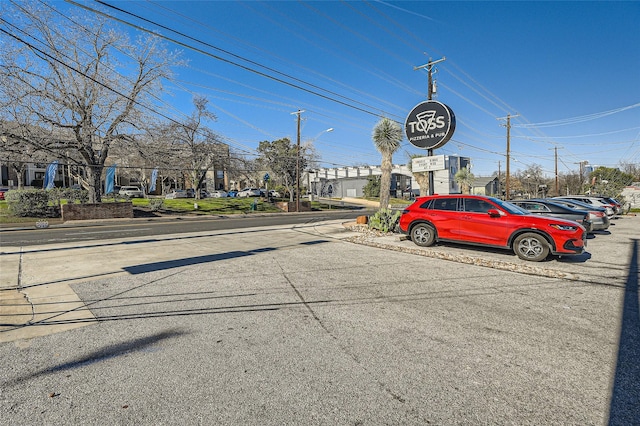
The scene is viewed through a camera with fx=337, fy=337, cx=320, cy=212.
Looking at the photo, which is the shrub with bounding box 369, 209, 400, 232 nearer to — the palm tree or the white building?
the palm tree

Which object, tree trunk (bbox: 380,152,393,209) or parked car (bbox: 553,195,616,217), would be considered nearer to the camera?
tree trunk (bbox: 380,152,393,209)

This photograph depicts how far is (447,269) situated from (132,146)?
25258mm

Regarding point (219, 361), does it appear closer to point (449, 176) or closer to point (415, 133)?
point (415, 133)

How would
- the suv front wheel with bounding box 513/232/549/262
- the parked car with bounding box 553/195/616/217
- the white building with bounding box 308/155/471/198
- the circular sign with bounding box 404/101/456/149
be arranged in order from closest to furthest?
the suv front wheel with bounding box 513/232/549/262 → the circular sign with bounding box 404/101/456/149 → the parked car with bounding box 553/195/616/217 → the white building with bounding box 308/155/471/198

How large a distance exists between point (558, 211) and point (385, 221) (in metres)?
6.35

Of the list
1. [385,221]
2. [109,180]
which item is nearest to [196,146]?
[109,180]

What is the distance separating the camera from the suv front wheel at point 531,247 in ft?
26.6

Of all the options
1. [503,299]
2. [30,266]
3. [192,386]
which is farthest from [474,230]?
[30,266]

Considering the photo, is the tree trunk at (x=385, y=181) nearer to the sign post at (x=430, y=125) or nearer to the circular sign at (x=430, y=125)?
the sign post at (x=430, y=125)

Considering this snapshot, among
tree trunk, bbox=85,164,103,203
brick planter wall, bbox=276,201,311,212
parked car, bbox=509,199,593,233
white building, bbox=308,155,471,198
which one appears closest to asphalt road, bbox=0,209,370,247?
tree trunk, bbox=85,164,103,203

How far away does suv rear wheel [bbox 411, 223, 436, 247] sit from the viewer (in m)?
10.1

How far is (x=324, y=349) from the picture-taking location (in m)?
3.65

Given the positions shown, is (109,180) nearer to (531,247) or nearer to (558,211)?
(531,247)

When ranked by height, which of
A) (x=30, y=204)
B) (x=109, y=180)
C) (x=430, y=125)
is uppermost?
(x=430, y=125)
